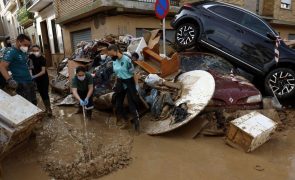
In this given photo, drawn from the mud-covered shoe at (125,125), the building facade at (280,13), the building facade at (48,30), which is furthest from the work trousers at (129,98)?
the building facade at (280,13)

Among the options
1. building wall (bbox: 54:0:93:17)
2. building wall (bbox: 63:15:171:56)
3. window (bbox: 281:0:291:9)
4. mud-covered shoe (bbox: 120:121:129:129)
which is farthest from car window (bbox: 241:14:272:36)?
window (bbox: 281:0:291:9)

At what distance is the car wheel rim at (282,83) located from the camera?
6.02m

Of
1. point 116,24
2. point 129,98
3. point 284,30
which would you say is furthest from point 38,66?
point 284,30

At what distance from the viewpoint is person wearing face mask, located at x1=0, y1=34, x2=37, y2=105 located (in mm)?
4203

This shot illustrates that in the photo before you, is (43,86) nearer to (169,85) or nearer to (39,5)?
(169,85)

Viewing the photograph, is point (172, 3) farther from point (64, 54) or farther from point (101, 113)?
point (101, 113)

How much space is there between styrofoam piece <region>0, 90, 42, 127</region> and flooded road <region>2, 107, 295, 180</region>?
77cm

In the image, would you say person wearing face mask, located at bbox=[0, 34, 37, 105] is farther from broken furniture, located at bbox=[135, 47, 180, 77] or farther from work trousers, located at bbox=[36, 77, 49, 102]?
broken furniture, located at bbox=[135, 47, 180, 77]

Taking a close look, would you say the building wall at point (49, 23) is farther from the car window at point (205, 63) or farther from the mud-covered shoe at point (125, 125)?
the mud-covered shoe at point (125, 125)

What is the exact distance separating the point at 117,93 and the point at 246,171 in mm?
2626

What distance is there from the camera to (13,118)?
10.8 ft

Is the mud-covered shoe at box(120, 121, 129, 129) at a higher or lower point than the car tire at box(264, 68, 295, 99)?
lower

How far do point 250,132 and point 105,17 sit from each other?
7879 mm

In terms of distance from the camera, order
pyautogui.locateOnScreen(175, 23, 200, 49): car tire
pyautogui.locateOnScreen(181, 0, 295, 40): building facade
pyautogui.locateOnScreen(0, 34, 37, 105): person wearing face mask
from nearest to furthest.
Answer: pyautogui.locateOnScreen(0, 34, 37, 105): person wearing face mask, pyautogui.locateOnScreen(175, 23, 200, 49): car tire, pyautogui.locateOnScreen(181, 0, 295, 40): building facade
